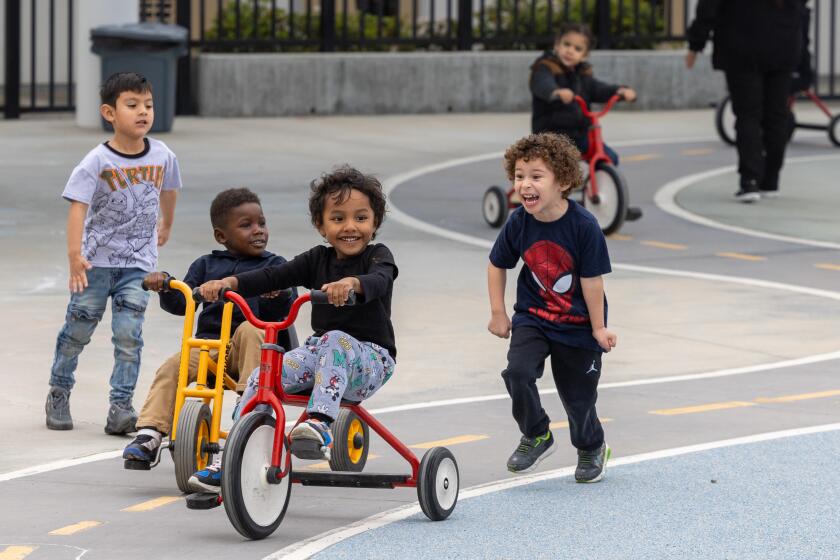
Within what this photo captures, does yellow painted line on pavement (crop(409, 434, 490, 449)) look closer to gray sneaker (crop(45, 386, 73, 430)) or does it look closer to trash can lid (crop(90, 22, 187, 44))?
gray sneaker (crop(45, 386, 73, 430))

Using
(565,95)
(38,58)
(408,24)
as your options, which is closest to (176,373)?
(565,95)

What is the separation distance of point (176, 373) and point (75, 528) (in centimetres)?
95

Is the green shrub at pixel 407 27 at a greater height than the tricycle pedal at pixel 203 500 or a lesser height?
greater

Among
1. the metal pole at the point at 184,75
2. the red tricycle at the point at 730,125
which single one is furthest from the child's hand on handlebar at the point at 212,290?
the metal pole at the point at 184,75

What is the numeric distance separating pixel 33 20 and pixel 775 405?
48.4 feet

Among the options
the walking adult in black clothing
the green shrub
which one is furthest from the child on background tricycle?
the green shrub

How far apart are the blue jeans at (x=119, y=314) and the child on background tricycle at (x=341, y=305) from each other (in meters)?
1.41

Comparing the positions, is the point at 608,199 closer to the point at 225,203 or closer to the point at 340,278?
the point at 225,203

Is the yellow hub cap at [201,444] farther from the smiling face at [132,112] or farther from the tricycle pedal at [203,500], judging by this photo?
the smiling face at [132,112]

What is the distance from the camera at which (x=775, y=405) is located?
27.8 feet

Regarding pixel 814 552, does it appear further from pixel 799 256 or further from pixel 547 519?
pixel 799 256

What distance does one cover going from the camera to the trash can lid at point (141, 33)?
20.3 meters

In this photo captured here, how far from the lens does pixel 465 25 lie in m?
24.5

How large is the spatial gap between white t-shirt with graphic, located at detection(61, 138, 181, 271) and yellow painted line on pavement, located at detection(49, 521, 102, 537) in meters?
1.73
